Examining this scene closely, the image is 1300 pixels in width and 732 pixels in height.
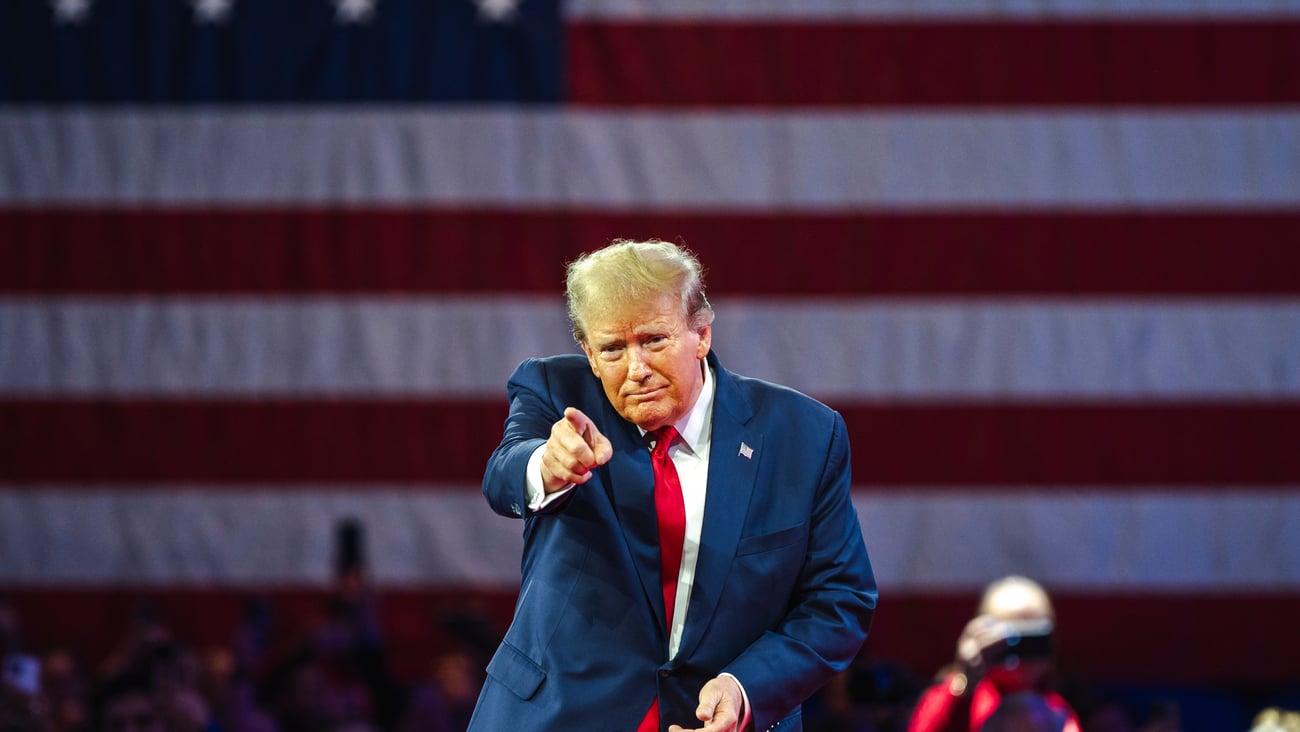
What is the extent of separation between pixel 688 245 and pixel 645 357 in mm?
3746

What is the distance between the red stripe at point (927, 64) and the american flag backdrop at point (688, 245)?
0.01m

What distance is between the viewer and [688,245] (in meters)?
5.35

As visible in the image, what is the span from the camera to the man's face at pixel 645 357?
5.30 feet

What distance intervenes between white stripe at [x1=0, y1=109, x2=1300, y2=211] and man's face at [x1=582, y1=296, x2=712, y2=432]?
3674mm

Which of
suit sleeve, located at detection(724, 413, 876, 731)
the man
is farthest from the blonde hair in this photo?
suit sleeve, located at detection(724, 413, 876, 731)

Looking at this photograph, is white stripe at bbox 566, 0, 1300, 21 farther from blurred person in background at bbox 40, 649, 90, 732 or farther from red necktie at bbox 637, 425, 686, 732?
red necktie at bbox 637, 425, 686, 732

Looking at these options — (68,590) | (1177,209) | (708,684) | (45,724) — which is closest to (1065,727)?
(708,684)

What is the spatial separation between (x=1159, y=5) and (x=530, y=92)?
2366 mm

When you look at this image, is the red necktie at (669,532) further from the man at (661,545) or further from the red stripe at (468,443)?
the red stripe at (468,443)

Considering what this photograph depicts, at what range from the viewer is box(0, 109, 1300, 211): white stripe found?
5.26 m

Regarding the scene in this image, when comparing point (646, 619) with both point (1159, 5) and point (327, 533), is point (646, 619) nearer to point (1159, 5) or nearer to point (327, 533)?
point (327, 533)

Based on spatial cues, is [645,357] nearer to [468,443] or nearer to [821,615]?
[821,615]

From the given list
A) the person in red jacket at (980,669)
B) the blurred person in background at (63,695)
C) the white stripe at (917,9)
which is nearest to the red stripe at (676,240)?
the white stripe at (917,9)

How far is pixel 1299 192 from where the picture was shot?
5258 mm
